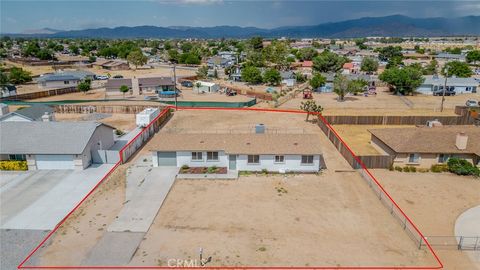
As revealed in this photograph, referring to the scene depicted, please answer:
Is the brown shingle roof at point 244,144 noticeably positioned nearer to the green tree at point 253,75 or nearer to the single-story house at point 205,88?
the single-story house at point 205,88

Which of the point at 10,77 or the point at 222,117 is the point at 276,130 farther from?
the point at 10,77

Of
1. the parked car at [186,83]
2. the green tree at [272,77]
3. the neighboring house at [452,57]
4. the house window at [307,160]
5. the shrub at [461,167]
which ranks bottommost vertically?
the shrub at [461,167]

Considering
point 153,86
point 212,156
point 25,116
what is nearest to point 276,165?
point 212,156

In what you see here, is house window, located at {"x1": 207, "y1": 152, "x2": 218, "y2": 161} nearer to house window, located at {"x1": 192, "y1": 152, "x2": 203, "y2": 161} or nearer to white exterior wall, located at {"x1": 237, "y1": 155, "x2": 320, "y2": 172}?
house window, located at {"x1": 192, "y1": 152, "x2": 203, "y2": 161}

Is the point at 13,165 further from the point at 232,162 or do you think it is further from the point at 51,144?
the point at 232,162

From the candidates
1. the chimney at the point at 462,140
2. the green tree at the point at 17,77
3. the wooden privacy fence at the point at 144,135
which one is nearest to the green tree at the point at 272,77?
the wooden privacy fence at the point at 144,135

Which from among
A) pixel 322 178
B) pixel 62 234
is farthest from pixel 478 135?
pixel 62 234
